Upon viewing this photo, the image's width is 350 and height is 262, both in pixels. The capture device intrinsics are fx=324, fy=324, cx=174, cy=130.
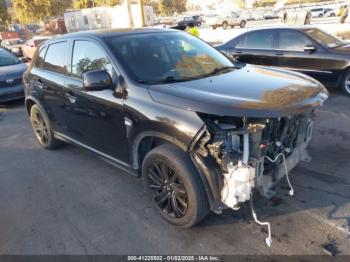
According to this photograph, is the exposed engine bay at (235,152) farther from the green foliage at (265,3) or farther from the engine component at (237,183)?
the green foliage at (265,3)

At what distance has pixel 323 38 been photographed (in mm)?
7172

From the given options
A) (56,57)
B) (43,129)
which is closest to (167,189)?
(56,57)

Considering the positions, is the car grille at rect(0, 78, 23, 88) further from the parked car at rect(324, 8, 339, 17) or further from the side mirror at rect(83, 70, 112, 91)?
the parked car at rect(324, 8, 339, 17)

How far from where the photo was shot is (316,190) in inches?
141

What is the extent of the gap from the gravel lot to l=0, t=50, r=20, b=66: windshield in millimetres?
5819

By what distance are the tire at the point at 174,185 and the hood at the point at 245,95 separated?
0.48 m

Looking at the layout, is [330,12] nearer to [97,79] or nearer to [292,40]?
[292,40]

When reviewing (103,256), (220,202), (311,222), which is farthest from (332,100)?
(103,256)

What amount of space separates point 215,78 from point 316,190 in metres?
1.67

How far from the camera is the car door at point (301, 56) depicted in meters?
6.89

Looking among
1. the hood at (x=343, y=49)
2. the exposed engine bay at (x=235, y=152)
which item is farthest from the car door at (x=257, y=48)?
the exposed engine bay at (x=235, y=152)

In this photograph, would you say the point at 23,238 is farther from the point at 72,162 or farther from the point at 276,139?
the point at 276,139

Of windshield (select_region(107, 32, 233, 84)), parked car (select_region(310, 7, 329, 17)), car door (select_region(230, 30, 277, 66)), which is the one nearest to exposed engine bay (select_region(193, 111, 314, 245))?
windshield (select_region(107, 32, 233, 84))

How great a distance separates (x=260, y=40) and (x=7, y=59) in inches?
289
